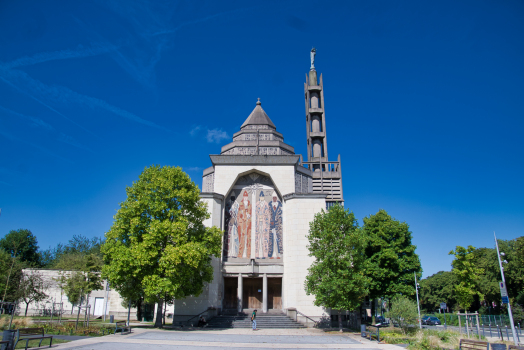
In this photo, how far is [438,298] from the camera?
2832 inches

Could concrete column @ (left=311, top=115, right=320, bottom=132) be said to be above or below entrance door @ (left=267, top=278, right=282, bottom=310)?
above

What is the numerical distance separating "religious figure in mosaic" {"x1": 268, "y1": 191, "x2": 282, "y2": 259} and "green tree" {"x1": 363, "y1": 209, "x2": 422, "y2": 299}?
8814 millimetres

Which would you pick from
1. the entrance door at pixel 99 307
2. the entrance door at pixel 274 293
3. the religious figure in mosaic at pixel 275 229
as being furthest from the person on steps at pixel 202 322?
A: the entrance door at pixel 99 307

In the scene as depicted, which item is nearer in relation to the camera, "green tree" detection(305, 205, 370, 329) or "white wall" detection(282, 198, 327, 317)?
"green tree" detection(305, 205, 370, 329)

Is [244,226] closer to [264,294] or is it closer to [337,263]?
[264,294]

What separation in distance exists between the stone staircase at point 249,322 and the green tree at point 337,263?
385 centimetres

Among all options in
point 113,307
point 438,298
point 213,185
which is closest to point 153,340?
point 213,185

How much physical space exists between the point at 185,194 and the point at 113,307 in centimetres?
2268

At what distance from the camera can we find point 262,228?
34.4m

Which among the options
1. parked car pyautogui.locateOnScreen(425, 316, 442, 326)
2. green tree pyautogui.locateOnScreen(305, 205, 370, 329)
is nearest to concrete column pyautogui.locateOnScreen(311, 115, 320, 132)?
green tree pyautogui.locateOnScreen(305, 205, 370, 329)

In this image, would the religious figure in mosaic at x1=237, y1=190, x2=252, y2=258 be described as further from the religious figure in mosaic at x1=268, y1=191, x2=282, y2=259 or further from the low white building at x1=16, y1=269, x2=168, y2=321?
the low white building at x1=16, y1=269, x2=168, y2=321

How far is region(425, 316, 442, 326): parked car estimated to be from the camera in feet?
155

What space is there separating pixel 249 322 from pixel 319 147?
2873 cm

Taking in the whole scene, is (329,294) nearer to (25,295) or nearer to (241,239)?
(241,239)
